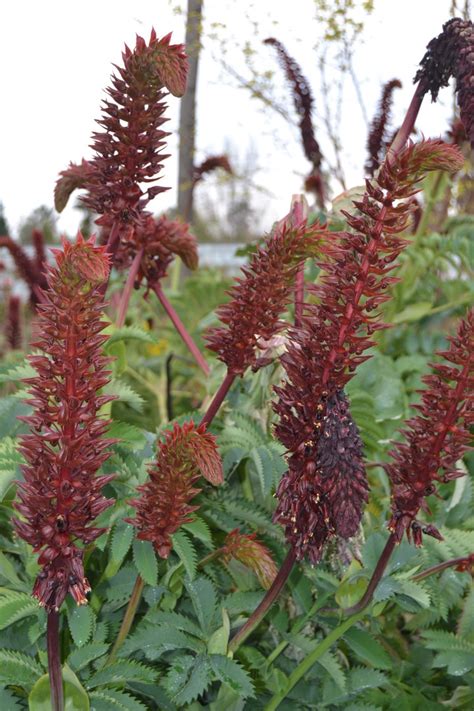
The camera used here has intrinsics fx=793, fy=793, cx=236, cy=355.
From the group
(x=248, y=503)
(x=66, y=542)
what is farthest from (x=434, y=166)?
(x=248, y=503)

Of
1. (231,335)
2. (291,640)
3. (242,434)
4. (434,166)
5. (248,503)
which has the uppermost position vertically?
(434,166)

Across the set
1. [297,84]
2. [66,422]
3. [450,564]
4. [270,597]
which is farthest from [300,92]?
[66,422]

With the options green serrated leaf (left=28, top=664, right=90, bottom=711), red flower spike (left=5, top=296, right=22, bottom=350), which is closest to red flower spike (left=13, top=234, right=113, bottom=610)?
green serrated leaf (left=28, top=664, right=90, bottom=711)

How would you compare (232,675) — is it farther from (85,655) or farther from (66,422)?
(66,422)

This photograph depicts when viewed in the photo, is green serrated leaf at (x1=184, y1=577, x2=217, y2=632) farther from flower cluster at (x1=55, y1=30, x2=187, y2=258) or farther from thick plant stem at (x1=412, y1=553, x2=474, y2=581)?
flower cluster at (x1=55, y1=30, x2=187, y2=258)

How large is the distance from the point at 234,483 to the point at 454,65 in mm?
829

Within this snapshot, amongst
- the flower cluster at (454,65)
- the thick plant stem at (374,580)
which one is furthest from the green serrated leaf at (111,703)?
the flower cluster at (454,65)

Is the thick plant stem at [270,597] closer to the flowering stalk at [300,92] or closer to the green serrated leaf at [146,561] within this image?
the green serrated leaf at [146,561]

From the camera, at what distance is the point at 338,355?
887 mm

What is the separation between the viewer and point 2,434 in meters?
1.47

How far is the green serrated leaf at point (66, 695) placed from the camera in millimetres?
995

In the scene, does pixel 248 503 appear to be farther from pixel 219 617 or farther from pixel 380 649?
pixel 380 649

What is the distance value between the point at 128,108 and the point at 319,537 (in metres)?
0.60

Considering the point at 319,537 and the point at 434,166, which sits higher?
the point at 434,166
